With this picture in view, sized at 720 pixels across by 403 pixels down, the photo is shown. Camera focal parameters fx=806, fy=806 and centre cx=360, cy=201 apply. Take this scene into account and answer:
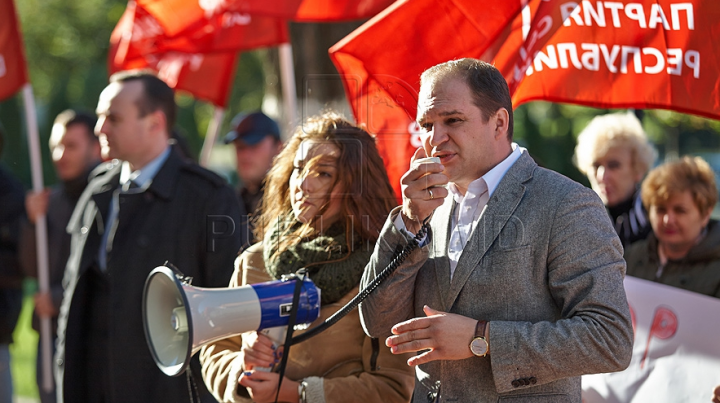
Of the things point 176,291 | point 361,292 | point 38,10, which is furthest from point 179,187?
point 38,10

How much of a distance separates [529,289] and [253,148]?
3.66 metres

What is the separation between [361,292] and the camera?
250 cm

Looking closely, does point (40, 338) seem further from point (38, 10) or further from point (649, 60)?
point (38, 10)

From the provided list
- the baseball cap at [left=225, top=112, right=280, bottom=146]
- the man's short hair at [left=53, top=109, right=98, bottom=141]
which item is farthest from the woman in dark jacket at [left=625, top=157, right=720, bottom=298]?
the man's short hair at [left=53, top=109, right=98, bottom=141]

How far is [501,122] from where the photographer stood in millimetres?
2354

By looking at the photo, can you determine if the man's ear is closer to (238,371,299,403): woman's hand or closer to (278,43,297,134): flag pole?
(238,371,299,403): woman's hand

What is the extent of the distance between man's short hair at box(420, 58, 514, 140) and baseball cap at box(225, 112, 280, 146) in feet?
11.4

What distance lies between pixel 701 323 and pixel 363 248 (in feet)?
5.21

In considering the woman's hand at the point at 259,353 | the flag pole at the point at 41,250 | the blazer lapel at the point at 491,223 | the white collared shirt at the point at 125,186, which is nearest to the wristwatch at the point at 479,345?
the blazer lapel at the point at 491,223

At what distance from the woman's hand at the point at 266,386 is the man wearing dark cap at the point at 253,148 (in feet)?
8.87

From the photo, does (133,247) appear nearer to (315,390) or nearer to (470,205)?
(315,390)

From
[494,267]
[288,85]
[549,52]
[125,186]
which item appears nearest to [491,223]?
[494,267]

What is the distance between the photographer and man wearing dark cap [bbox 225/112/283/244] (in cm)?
555

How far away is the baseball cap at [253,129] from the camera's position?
5.70 m
